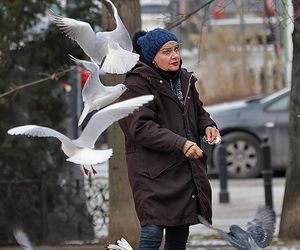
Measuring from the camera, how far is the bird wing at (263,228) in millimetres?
6020

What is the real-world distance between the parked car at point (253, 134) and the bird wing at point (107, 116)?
1093cm

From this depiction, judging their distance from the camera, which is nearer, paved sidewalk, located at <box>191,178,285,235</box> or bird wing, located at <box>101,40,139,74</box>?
bird wing, located at <box>101,40,139,74</box>

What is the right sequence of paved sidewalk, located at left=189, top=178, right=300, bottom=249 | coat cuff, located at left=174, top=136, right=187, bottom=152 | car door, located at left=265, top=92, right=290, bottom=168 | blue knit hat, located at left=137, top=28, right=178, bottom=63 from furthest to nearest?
car door, located at left=265, top=92, right=290, bottom=168, paved sidewalk, located at left=189, top=178, right=300, bottom=249, blue knit hat, located at left=137, top=28, right=178, bottom=63, coat cuff, located at left=174, top=136, right=187, bottom=152

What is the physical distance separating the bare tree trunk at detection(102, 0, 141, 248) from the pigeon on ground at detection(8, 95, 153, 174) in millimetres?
3181

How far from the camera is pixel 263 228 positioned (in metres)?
6.18

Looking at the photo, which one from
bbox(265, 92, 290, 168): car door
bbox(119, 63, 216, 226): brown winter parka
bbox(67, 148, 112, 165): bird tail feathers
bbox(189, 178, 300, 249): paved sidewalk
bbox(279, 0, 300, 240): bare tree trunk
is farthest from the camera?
bbox(265, 92, 290, 168): car door

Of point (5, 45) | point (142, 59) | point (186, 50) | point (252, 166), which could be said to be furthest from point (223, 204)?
point (186, 50)

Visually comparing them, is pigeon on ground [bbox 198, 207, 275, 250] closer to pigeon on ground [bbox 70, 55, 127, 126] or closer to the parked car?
pigeon on ground [bbox 70, 55, 127, 126]

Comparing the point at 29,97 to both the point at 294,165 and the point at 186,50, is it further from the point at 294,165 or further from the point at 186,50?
the point at 186,50

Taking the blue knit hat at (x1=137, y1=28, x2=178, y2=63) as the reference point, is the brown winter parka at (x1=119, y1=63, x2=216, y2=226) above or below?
below

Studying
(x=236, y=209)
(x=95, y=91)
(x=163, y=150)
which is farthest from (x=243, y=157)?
(x=163, y=150)

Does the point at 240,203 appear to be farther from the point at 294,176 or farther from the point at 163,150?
the point at 163,150

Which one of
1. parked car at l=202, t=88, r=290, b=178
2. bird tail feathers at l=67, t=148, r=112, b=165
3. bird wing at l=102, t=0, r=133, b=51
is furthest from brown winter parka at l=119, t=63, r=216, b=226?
parked car at l=202, t=88, r=290, b=178

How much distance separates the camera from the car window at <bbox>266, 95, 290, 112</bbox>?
54.8 ft
